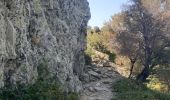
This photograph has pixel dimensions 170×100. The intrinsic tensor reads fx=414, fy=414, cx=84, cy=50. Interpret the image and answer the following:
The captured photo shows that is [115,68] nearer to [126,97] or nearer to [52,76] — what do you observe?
[126,97]

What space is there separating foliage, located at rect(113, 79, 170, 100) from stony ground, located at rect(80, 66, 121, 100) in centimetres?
51

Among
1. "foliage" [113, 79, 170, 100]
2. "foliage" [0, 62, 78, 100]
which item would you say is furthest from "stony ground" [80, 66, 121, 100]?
"foliage" [0, 62, 78, 100]

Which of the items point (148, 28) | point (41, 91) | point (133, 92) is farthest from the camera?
point (148, 28)

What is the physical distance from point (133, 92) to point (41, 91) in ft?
30.5

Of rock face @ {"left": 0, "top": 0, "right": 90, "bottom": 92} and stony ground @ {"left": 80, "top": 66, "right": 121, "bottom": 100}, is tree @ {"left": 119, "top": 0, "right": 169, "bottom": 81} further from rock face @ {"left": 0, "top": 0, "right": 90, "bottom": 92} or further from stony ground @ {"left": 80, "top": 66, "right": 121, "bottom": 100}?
rock face @ {"left": 0, "top": 0, "right": 90, "bottom": 92}

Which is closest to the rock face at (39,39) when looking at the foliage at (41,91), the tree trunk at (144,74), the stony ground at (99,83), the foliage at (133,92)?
the foliage at (41,91)

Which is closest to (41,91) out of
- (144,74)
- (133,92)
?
(133,92)

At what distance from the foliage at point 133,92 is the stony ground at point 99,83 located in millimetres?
509

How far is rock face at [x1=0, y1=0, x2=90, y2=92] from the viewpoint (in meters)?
14.7

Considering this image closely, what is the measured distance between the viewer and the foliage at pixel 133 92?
75.7 ft

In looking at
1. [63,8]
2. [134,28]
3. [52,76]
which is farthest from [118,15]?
[52,76]

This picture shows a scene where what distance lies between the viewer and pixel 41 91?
16.1 m

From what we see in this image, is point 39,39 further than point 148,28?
No

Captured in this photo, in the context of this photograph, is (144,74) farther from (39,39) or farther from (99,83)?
(39,39)
